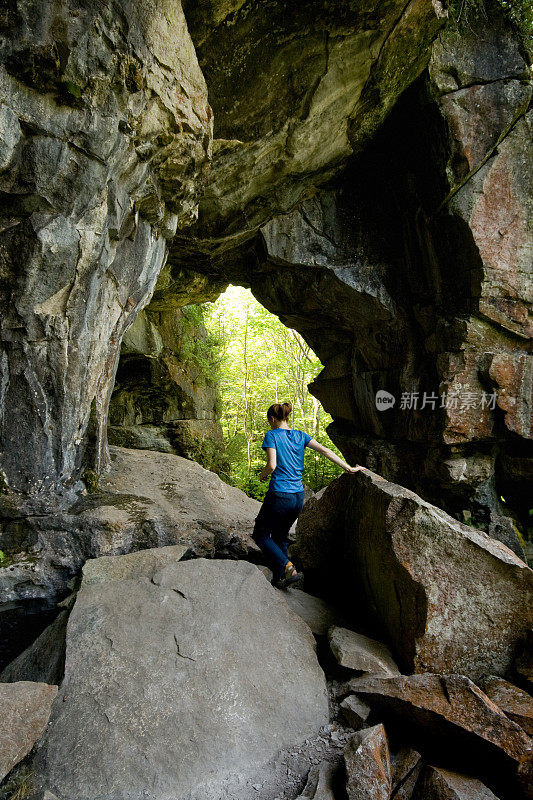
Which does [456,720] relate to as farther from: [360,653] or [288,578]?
[288,578]

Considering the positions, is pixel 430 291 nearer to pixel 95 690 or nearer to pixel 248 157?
pixel 248 157

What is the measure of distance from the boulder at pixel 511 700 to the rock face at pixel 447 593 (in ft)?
0.48

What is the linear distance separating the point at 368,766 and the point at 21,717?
1.84 metres

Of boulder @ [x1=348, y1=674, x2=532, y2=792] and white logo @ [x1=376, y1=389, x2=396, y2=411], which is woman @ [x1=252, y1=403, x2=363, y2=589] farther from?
white logo @ [x1=376, y1=389, x2=396, y2=411]

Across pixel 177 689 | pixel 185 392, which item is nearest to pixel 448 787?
pixel 177 689

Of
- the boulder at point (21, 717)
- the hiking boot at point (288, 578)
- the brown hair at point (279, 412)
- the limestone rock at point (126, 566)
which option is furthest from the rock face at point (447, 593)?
the boulder at point (21, 717)

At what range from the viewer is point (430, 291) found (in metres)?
8.30

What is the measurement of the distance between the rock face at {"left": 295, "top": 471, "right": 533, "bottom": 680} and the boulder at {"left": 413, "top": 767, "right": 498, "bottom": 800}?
0.86 meters

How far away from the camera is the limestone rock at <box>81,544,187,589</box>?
3.75 metres

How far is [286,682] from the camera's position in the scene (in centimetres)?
307

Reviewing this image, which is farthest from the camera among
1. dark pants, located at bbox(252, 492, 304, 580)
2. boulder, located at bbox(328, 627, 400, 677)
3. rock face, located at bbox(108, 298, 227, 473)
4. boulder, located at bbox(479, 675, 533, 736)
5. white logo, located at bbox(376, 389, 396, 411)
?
rock face, located at bbox(108, 298, 227, 473)

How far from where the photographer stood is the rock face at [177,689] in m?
2.39

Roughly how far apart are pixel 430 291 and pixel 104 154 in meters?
6.18

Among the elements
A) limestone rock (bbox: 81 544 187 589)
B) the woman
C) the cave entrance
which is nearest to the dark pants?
the woman
